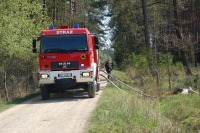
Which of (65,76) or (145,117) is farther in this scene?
(65,76)

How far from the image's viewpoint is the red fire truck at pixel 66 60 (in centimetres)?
1591

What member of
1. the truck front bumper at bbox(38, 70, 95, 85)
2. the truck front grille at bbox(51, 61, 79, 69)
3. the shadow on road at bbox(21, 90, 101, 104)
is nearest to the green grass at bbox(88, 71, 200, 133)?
the truck front bumper at bbox(38, 70, 95, 85)

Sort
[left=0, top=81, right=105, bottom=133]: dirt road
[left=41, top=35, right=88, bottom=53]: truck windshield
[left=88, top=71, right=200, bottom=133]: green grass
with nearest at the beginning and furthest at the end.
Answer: [left=88, top=71, right=200, bottom=133]: green grass, [left=0, top=81, right=105, bottom=133]: dirt road, [left=41, top=35, right=88, bottom=53]: truck windshield

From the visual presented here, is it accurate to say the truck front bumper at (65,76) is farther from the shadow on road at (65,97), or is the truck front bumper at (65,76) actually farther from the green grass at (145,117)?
the green grass at (145,117)

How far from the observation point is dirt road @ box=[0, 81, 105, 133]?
10109 mm

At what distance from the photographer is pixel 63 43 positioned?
16.2 metres

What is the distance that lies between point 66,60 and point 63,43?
2.67 feet

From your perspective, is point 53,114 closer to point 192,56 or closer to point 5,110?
point 5,110

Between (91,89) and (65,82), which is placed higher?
(65,82)

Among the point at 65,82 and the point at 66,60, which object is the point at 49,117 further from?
the point at 66,60

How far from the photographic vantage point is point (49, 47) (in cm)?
1617

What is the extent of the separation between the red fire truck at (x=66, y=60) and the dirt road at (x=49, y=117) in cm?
91

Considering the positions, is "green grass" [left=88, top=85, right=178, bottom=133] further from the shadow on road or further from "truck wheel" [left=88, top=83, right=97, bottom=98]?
the shadow on road

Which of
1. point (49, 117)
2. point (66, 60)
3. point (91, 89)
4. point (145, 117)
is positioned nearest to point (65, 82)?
point (66, 60)
